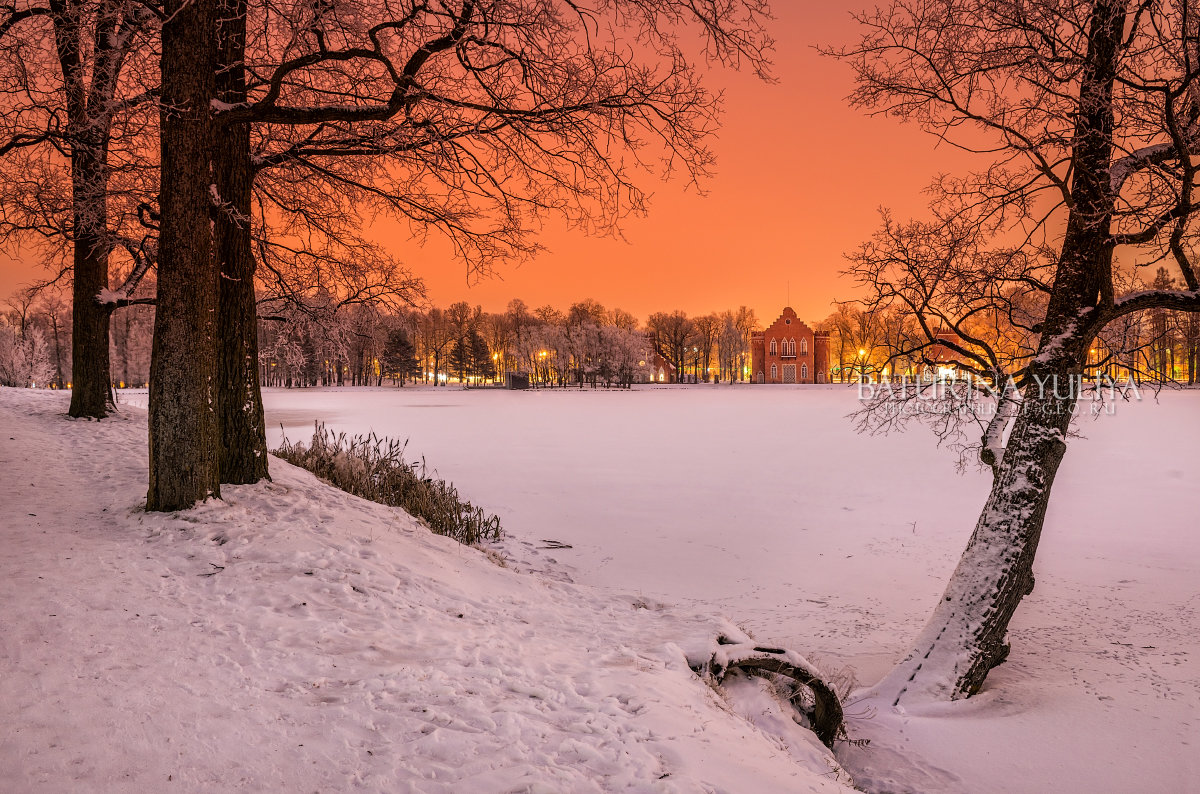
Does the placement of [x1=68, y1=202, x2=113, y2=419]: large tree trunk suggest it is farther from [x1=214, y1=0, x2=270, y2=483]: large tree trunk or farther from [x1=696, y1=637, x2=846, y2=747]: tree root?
[x1=696, y1=637, x2=846, y2=747]: tree root

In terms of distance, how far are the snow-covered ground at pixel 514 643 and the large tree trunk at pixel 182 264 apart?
605mm

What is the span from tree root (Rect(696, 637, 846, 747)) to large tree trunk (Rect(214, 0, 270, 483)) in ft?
19.4

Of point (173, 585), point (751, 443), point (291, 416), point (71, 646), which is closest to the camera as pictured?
point (71, 646)

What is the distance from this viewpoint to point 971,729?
561 cm

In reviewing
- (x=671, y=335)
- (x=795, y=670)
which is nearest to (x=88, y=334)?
(x=795, y=670)

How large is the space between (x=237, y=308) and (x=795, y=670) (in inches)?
287

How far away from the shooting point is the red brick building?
92.1 meters

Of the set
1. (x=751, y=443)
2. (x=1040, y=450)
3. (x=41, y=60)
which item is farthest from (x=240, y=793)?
(x=751, y=443)

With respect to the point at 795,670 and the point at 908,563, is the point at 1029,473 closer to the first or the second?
the point at 795,670

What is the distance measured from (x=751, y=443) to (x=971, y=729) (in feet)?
60.7

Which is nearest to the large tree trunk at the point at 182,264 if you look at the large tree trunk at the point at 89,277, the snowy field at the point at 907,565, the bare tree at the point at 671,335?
the large tree trunk at the point at 89,277

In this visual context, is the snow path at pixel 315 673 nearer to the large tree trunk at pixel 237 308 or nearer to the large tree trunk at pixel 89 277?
the large tree trunk at pixel 237 308

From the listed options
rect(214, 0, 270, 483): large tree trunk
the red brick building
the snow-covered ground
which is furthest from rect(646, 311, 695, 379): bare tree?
rect(214, 0, 270, 483): large tree trunk

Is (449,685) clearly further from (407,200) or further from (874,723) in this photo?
(407,200)
